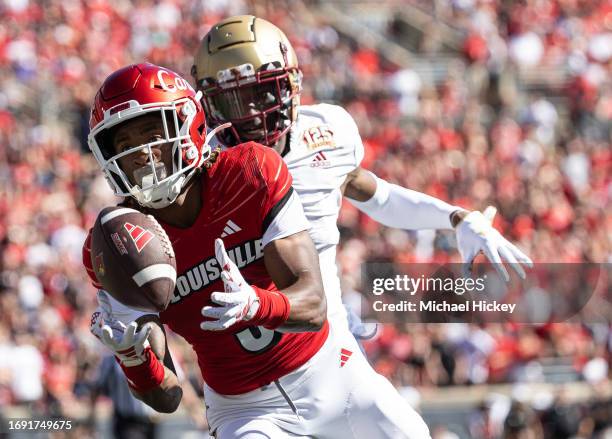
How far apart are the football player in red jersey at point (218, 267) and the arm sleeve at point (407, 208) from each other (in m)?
1.20

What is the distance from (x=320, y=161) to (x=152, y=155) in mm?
1103

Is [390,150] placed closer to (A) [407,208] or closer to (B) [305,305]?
(A) [407,208]

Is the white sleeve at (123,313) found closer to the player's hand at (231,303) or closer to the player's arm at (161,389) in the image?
the player's arm at (161,389)

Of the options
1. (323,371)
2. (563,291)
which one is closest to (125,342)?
(323,371)

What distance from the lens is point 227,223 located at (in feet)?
11.8

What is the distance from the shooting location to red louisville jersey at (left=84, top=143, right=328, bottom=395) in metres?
3.58

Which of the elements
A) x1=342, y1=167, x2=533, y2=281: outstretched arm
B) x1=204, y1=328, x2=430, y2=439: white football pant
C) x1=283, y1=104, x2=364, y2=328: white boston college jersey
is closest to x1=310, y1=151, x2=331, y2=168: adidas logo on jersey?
x1=283, y1=104, x2=364, y2=328: white boston college jersey

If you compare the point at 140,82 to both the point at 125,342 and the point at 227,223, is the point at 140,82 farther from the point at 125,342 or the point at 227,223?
the point at 125,342

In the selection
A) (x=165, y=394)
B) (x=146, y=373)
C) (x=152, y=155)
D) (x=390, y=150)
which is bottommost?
(x=390, y=150)

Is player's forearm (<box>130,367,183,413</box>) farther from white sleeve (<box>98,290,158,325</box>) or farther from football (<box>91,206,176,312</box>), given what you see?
football (<box>91,206,176,312</box>)

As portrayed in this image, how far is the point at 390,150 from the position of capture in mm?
12820

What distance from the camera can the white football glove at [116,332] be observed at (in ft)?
11.5

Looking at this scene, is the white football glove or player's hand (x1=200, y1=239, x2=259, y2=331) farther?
the white football glove

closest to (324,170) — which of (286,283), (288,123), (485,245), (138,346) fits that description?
(288,123)
